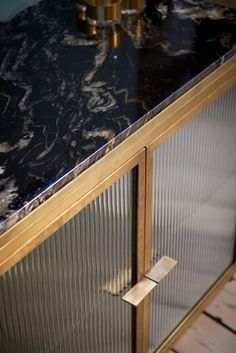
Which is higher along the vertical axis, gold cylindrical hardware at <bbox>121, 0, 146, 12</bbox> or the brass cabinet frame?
gold cylindrical hardware at <bbox>121, 0, 146, 12</bbox>

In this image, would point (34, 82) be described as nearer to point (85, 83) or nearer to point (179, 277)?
point (85, 83)

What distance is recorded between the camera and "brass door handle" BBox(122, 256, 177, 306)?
1081 millimetres

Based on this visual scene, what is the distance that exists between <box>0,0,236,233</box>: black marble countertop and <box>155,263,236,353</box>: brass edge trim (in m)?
0.64

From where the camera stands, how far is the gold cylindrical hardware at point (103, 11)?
3.82 feet

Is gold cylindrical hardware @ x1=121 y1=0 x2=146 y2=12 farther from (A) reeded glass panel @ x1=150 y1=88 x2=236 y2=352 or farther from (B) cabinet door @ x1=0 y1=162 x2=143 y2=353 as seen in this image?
(B) cabinet door @ x1=0 y1=162 x2=143 y2=353

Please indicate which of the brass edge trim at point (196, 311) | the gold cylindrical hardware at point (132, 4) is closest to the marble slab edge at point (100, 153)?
the gold cylindrical hardware at point (132, 4)

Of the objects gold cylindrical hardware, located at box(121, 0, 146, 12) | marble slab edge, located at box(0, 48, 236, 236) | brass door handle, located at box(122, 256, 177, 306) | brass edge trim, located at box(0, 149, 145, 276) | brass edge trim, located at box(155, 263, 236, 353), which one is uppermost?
gold cylindrical hardware, located at box(121, 0, 146, 12)

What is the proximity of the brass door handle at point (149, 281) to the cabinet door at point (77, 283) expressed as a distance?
0.02m

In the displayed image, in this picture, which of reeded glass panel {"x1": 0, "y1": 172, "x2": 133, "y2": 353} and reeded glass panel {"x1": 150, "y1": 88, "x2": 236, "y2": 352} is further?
reeded glass panel {"x1": 150, "y1": 88, "x2": 236, "y2": 352}

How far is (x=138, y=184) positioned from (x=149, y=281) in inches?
8.6

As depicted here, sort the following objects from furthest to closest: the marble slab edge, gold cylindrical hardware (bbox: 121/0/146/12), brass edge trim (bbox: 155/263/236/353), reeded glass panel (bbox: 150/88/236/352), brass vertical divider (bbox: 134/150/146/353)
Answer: brass edge trim (bbox: 155/263/236/353) → gold cylindrical hardware (bbox: 121/0/146/12) → reeded glass panel (bbox: 150/88/236/352) → brass vertical divider (bbox: 134/150/146/353) → the marble slab edge

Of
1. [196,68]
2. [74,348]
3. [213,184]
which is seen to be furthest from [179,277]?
[196,68]

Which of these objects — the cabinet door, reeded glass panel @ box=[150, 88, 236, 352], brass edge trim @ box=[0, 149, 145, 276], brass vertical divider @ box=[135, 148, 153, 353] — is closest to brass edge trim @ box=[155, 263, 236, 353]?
reeded glass panel @ box=[150, 88, 236, 352]

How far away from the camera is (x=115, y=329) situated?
115cm
